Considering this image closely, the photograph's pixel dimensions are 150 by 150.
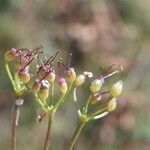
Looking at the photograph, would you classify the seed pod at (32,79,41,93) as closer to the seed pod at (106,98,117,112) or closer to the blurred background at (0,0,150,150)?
the seed pod at (106,98,117,112)

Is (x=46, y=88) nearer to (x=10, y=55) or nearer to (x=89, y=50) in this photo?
(x=10, y=55)

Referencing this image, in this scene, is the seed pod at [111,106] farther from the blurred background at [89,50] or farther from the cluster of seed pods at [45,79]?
the blurred background at [89,50]

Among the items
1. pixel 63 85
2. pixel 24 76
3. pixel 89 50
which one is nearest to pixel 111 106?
pixel 63 85

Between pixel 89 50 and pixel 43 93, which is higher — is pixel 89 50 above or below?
below

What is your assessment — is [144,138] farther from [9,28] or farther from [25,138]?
[9,28]

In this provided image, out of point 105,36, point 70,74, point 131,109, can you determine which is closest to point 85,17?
point 105,36

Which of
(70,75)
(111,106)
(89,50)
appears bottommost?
(89,50)

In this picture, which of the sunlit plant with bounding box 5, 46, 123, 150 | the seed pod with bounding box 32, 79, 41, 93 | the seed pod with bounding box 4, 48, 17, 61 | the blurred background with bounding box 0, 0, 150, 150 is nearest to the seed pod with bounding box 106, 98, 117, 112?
the sunlit plant with bounding box 5, 46, 123, 150

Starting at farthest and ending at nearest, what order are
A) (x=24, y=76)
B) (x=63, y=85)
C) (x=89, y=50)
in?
(x=89, y=50) < (x=63, y=85) < (x=24, y=76)

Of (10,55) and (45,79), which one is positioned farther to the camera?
(10,55)
